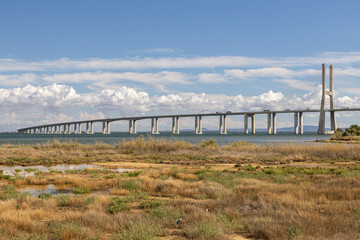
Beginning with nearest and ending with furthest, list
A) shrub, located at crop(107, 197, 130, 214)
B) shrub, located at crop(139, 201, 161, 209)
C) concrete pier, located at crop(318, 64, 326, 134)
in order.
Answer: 1. shrub, located at crop(107, 197, 130, 214)
2. shrub, located at crop(139, 201, 161, 209)
3. concrete pier, located at crop(318, 64, 326, 134)

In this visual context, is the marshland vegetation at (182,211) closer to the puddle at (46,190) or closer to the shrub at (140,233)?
the shrub at (140,233)

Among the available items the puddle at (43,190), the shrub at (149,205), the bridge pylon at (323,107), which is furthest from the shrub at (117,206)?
the bridge pylon at (323,107)

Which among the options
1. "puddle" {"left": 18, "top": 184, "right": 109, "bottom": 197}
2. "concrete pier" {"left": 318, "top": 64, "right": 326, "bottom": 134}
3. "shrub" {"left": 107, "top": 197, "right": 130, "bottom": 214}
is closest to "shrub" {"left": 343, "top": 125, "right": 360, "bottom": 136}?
"concrete pier" {"left": 318, "top": 64, "right": 326, "bottom": 134}

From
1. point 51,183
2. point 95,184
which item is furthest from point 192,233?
point 51,183

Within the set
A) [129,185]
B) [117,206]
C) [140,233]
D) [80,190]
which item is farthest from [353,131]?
[140,233]

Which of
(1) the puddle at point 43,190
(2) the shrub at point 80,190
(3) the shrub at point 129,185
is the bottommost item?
(1) the puddle at point 43,190

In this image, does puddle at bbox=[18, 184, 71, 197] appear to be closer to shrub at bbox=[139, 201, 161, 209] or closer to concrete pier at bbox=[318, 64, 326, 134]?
shrub at bbox=[139, 201, 161, 209]

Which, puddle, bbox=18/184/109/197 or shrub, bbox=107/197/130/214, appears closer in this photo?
shrub, bbox=107/197/130/214

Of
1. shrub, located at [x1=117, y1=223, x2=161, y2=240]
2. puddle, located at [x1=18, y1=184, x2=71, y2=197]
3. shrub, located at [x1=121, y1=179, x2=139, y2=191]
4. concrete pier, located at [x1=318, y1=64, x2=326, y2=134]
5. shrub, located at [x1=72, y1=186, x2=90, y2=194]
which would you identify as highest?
concrete pier, located at [x1=318, y1=64, x2=326, y2=134]

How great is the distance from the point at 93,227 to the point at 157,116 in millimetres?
148482

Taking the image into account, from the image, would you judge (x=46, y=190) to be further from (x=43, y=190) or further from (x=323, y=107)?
(x=323, y=107)

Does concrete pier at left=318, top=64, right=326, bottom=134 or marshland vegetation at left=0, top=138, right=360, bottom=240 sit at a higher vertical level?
concrete pier at left=318, top=64, right=326, bottom=134

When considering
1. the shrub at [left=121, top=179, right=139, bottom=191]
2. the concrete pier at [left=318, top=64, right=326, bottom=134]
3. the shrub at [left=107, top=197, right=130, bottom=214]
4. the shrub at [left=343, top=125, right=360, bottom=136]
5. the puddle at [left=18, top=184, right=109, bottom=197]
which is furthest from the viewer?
the concrete pier at [left=318, top=64, right=326, bottom=134]

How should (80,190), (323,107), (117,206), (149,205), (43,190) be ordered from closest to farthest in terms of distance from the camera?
(117,206) → (149,205) → (80,190) → (43,190) → (323,107)
